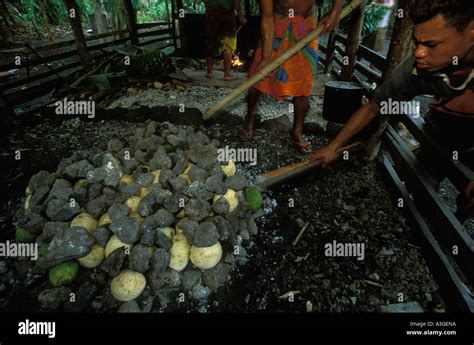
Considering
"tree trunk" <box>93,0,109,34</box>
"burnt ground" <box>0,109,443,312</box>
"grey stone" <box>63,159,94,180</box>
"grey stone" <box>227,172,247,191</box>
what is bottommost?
"burnt ground" <box>0,109,443,312</box>

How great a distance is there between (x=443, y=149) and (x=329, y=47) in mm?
5137

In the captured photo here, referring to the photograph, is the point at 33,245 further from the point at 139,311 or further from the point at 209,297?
the point at 209,297

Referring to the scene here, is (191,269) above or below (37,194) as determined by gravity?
below

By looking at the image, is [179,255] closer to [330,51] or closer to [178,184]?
[178,184]

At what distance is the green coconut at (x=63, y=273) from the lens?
80.9 inches

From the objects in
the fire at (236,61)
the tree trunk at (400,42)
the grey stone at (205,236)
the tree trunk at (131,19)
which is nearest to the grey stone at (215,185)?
the grey stone at (205,236)

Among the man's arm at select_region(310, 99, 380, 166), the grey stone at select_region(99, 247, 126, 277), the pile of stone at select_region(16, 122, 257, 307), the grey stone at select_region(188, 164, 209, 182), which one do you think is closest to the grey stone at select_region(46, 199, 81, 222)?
the pile of stone at select_region(16, 122, 257, 307)

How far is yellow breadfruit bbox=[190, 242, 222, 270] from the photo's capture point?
7.15 feet

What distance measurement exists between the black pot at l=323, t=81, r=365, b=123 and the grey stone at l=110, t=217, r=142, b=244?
331cm

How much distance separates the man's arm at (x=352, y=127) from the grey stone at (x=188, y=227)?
145cm

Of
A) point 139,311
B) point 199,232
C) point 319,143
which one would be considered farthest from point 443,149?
point 139,311

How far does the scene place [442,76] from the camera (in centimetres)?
209

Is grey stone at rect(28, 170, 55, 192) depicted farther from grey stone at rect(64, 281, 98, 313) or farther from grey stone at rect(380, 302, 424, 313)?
grey stone at rect(380, 302, 424, 313)

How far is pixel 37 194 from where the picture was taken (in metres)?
2.45
